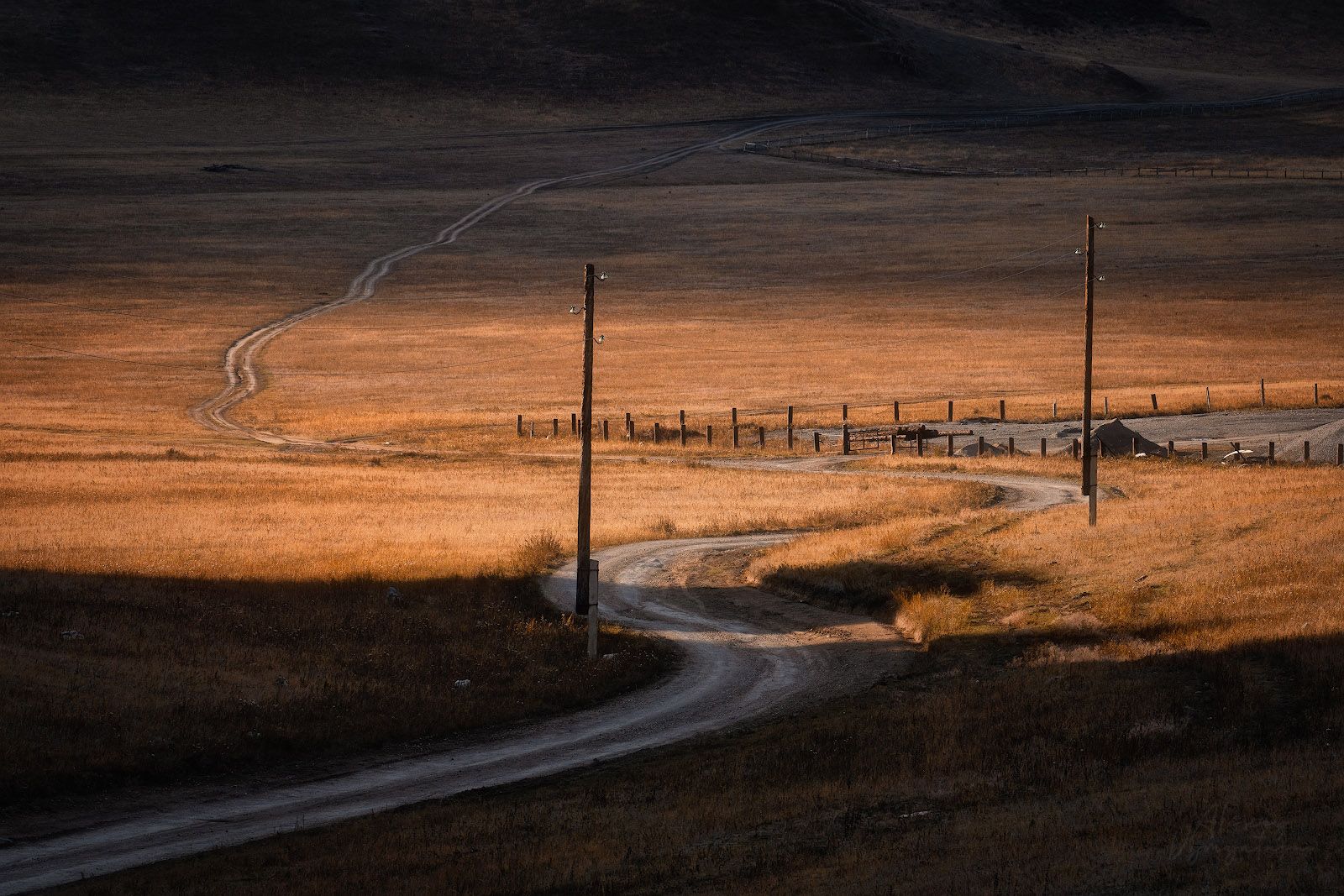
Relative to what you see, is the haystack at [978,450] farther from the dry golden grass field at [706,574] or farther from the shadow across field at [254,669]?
the shadow across field at [254,669]

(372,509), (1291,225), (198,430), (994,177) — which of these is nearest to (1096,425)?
(372,509)

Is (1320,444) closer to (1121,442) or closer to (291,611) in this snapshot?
(1121,442)

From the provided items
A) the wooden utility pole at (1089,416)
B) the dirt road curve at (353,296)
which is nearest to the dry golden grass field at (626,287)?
the dirt road curve at (353,296)

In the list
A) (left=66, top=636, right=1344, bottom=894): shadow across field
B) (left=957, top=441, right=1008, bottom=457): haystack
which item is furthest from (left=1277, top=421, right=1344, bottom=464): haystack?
(left=66, top=636, right=1344, bottom=894): shadow across field

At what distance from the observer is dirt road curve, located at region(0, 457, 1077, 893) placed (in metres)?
14.8

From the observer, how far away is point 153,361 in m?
81.9

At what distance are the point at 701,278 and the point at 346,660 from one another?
86.2 meters

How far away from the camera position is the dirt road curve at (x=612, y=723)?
1480cm

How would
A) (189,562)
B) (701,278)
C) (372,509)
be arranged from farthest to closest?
(701,278)
(372,509)
(189,562)

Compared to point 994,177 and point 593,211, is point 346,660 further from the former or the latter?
point 994,177

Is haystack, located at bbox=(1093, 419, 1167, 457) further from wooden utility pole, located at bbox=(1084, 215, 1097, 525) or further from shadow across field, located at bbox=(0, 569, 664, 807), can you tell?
shadow across field, located at bbox=(0, 569, 664, 807)

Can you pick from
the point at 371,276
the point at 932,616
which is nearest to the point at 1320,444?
the point at 932,616

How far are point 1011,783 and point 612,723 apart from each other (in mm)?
6716

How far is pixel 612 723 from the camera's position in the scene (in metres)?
20.2
